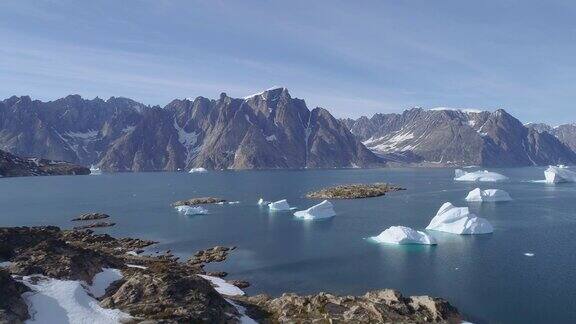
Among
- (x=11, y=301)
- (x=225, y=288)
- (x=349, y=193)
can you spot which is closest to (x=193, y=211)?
(x=349, y=193)

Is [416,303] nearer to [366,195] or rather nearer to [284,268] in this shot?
[284,268]

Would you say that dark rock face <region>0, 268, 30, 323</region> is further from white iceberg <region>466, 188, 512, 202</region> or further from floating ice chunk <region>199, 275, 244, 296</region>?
white iceberg <region>466, 188, 512, 202</region>

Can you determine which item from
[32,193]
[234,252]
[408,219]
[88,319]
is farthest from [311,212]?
[32,193]

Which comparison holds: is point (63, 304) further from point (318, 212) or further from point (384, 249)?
point (318, 212)

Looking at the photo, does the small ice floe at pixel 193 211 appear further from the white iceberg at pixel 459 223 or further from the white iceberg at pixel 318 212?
the white iceberg at pixel 459 223

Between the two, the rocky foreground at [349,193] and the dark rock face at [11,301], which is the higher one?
the dark rock face at [11,301]

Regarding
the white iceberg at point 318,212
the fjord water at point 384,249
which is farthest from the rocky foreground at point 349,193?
the white iceberg at point 318,212

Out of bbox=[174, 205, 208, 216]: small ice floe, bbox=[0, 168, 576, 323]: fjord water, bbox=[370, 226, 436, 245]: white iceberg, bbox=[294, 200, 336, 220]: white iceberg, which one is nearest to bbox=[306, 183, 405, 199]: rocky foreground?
bbox=[0, 168, 576, 323]: fjord water
